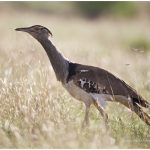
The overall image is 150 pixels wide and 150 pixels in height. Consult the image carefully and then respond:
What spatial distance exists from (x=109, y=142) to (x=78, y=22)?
Answer: 16267 millimetres

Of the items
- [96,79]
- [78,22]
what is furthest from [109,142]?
[78,22]

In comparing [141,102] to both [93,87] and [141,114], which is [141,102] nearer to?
[141,114]

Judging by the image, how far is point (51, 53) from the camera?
9820 mm

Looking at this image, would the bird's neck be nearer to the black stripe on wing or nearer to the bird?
the bird

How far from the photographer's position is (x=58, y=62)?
9734 millimetres

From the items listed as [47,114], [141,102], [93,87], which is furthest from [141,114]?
[47,114]

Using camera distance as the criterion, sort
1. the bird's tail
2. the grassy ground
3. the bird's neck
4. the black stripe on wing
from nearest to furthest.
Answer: the grassy ground < the bird's tail < the black stripe on wing < the bird's neck

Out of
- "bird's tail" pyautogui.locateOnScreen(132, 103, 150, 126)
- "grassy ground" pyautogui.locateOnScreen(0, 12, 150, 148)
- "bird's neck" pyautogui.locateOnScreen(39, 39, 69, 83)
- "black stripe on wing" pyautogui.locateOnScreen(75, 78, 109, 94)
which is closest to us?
"grassy ground" pyautogui.locateOnScreen(0, 12, 150, 148)

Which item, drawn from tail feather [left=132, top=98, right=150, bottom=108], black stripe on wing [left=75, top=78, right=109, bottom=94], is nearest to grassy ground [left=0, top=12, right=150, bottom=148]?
tail feather [left=132, top=98, right=150, bottom=108]

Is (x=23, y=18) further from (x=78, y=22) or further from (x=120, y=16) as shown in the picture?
(x=120, y=16)

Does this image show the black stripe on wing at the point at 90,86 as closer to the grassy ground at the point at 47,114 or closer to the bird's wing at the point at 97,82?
the bird's wing at the point at 97,82

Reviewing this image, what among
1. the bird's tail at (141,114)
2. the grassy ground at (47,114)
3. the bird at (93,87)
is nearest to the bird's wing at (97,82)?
the bird at (93,87)

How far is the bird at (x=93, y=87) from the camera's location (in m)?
9.45

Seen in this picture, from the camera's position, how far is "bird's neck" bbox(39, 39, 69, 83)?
9.64 meters
